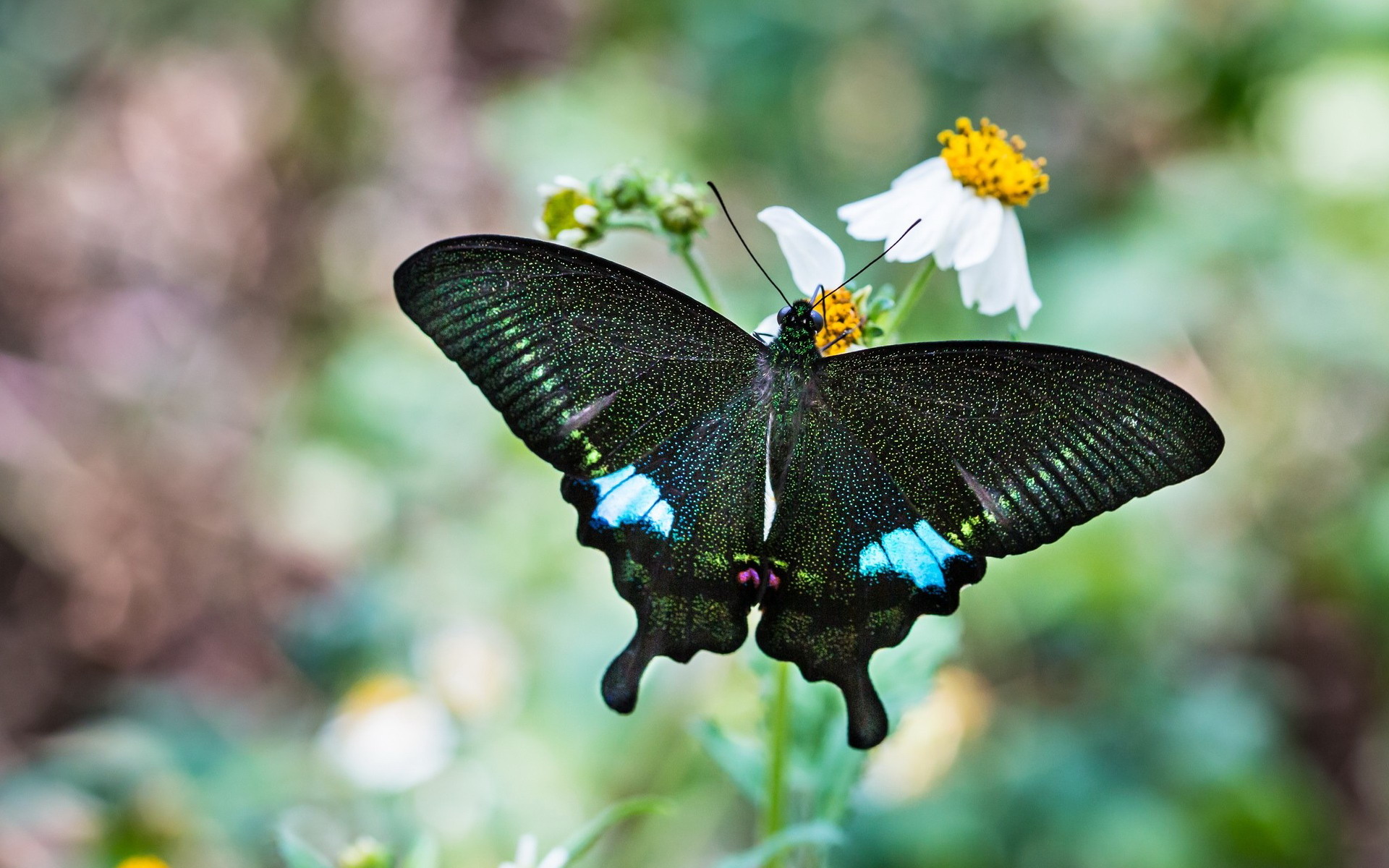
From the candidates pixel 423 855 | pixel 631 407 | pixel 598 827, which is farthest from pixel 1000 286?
pixel 423 855

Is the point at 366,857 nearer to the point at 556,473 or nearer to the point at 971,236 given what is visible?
the point at 971,236

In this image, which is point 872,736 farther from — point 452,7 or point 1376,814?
point 452,7

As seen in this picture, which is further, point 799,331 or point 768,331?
point 768,331

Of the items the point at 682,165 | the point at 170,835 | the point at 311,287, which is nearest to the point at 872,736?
the point at 170,835

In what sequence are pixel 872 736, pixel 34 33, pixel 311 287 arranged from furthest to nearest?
pixel 311 287 < pixel 34 33 < pixel 872 736

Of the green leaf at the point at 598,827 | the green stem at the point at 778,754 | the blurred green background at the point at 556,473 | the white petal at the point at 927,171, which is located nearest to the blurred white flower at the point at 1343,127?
the blurred green background at the point at 556,473

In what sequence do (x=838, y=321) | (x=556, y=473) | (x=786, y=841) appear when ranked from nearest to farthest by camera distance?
(x=786, y=841) < (x=838, y=321) < (x=556, y=473)

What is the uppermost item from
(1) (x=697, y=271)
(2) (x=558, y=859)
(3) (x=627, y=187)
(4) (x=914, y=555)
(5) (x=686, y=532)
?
(3) (x=627, y=187)
